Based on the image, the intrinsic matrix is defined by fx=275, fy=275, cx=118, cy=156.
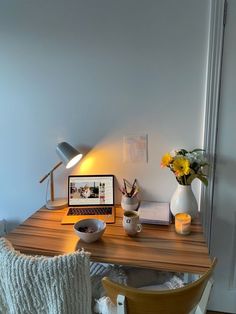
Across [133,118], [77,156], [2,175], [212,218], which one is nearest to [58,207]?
[77,156]

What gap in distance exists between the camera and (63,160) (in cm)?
153

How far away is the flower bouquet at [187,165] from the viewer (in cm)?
140

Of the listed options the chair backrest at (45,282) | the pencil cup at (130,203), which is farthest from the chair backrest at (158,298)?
the pencil cup at (130,203)

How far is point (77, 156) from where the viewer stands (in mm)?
1562

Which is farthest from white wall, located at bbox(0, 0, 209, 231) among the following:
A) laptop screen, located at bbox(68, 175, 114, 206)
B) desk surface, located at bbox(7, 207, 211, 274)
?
desk surface, located at bbox(7, 207, 211, 274)

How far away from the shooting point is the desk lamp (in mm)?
1523

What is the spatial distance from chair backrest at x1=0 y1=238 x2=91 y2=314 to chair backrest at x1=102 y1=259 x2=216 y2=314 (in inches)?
4.3

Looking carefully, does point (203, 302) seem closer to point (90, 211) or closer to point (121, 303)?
point (121, 303)

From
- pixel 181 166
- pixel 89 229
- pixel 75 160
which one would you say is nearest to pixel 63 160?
pixel 75 160

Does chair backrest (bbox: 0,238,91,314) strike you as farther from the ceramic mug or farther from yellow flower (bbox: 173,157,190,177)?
yellow flower (bbox: 173,157,190,177)

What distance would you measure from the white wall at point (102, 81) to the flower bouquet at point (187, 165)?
0.15m

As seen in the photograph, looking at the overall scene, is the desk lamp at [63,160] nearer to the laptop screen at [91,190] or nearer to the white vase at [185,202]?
the laptop screen at [91,190]

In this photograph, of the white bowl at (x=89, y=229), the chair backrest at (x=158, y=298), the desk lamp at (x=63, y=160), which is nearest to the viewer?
the chair backrest at (x=158, y=298)

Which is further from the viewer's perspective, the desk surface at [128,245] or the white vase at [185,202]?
the white vase at [185,202]
